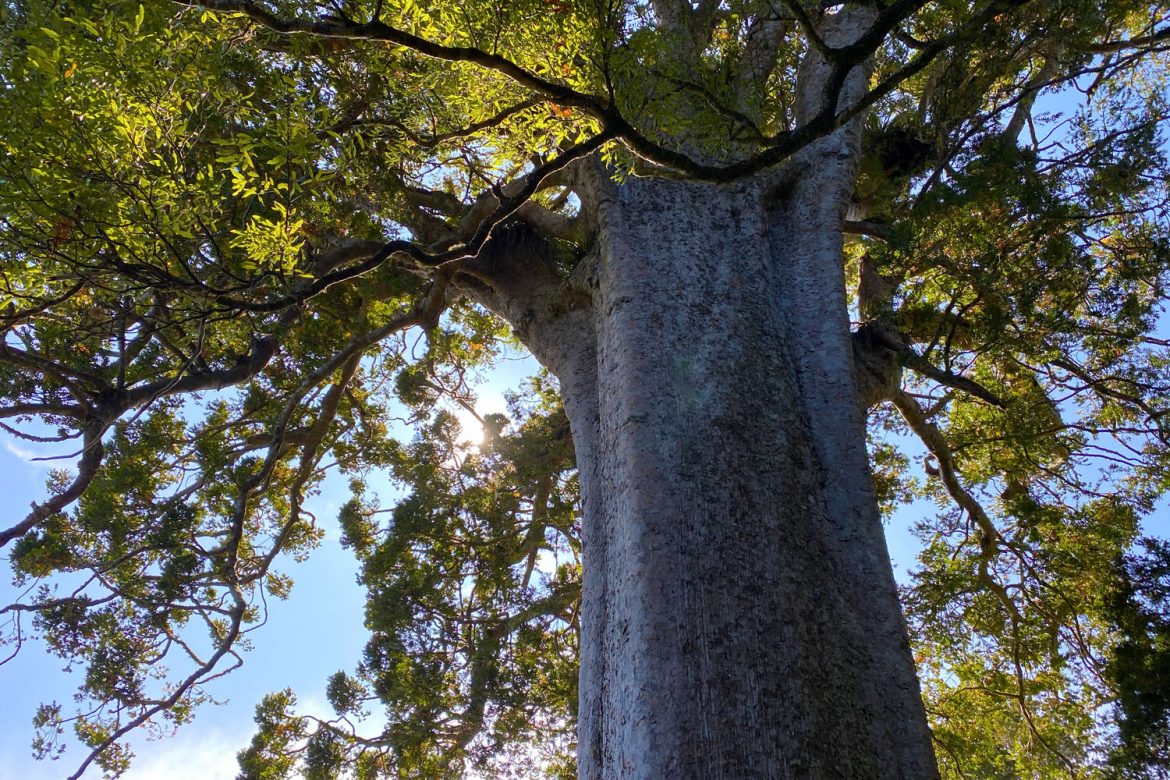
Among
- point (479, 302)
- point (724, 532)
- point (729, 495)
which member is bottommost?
point (724, 532)

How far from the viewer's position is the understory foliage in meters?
2.60

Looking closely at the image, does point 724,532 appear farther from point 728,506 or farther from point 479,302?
point 479,302

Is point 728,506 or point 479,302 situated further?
point 479,302

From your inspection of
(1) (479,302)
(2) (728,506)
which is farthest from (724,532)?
(1) (479,302)

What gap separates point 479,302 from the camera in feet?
14.2

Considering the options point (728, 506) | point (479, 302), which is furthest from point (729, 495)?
point (479, 302)

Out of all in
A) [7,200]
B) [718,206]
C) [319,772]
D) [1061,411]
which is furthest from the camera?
[319,772]

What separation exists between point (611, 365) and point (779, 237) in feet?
4.14

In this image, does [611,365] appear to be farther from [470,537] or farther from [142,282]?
[470,537]

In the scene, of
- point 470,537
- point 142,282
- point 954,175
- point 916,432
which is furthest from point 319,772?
point 954,175

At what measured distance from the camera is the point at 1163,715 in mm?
2988

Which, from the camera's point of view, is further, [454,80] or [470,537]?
[470,537]

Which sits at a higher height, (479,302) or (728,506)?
(479,302)

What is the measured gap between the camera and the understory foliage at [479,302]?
2604 mm
